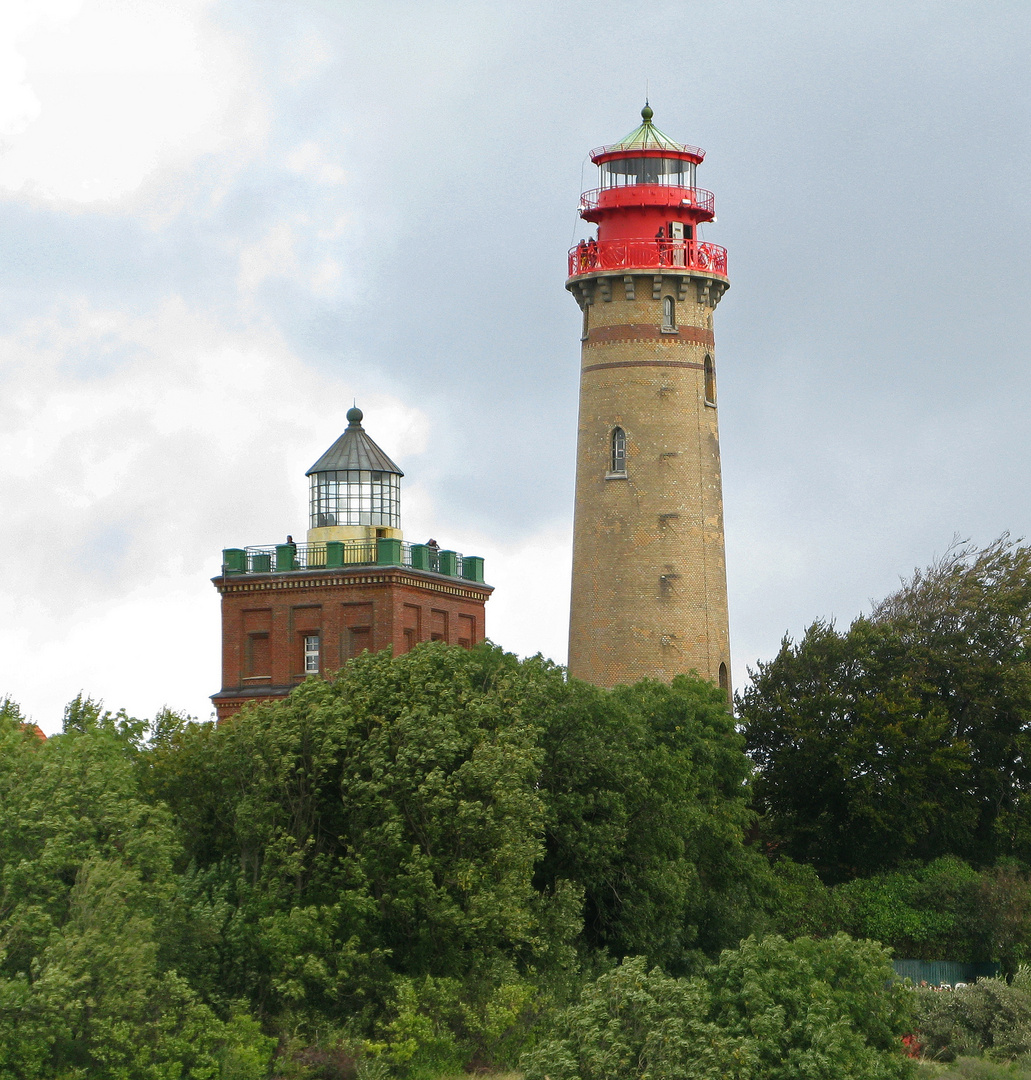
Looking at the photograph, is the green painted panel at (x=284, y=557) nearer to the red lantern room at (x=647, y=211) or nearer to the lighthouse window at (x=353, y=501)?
the lighthouse window at (x=353, y=501)

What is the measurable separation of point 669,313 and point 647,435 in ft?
12.3

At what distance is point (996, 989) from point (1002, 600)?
66.6ft

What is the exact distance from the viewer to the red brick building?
65.4 m

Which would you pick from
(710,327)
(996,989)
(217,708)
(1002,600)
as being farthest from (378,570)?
(996,989)

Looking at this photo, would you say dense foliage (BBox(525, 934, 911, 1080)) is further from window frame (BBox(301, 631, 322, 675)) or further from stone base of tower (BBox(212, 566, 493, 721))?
window frame (BBox(301, 631, 322, 675))

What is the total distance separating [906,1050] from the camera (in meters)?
45.0

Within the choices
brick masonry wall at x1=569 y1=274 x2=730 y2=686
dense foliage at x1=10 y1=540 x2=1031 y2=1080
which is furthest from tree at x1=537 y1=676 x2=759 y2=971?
brick masonry wall at x1=569 y1=274 x2=730 y2=686

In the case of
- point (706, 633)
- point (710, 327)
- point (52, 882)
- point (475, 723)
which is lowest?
point (52, 882)

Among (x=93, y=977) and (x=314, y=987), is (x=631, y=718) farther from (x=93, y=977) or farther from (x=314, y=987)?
(x=93, y=977)

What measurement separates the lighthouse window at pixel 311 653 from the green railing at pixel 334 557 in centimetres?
203

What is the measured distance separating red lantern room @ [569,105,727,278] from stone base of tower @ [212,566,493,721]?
10968 millimetres

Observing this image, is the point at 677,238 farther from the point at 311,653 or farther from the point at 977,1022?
the point at 977,1022

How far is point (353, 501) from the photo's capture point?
67.8 m

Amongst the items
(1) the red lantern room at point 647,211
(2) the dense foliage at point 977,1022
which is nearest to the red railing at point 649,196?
(1) the red lantern room at point 647,211
